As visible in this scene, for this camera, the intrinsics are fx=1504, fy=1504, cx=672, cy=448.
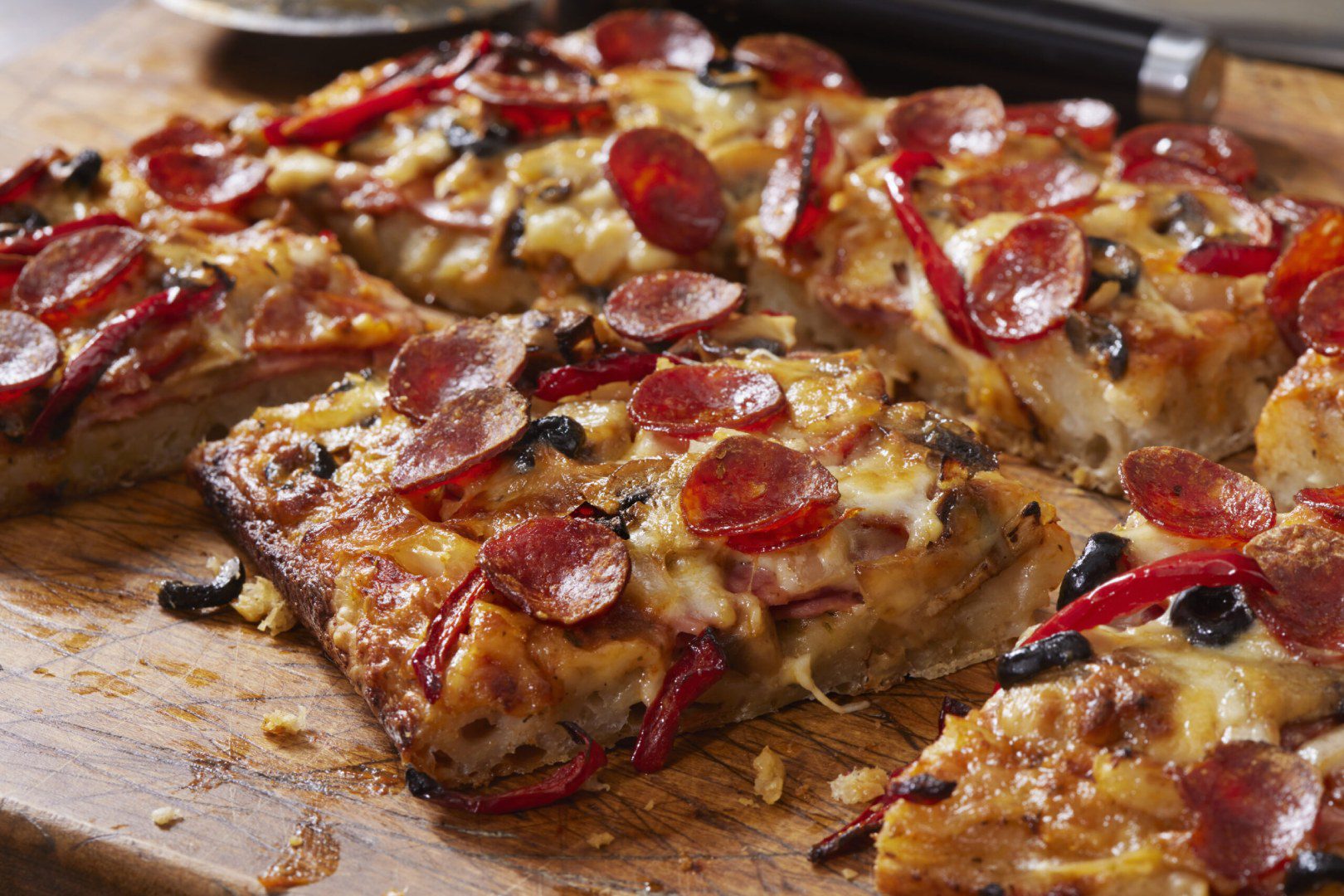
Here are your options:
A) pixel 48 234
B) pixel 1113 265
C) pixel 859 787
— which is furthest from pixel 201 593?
pixel 1113 265

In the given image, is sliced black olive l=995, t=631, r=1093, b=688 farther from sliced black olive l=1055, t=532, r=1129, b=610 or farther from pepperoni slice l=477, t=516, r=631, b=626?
pepperoni slice l=477, t=516, r=631, b=626

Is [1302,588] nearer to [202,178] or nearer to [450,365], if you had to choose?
[450,365]

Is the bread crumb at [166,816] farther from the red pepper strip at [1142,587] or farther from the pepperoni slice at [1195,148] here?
the pepperoni slice at [1195,148]

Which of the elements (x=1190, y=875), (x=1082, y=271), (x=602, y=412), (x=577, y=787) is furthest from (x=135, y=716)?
(x=1082, y=271)

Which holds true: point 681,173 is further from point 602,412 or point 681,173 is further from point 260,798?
point 260,798

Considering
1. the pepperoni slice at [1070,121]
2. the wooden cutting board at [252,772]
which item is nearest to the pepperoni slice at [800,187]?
the pepperoni slice at [1070,121]
